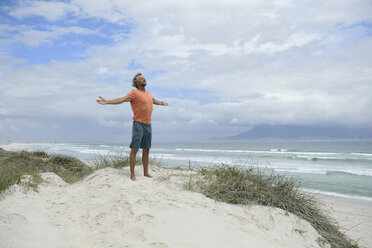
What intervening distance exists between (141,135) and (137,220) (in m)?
1.98

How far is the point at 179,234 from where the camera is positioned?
346 centimetres

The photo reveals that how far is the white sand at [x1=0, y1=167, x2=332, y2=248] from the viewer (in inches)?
133

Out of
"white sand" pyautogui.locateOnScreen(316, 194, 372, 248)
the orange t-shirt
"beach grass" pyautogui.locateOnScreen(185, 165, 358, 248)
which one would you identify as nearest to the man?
the orange t-shirt

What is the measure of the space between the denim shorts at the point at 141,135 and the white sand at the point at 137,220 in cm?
73

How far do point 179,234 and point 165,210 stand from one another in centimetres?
59

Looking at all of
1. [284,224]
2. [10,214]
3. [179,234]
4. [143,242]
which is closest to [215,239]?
[179,234]

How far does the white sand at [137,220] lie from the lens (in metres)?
3.38

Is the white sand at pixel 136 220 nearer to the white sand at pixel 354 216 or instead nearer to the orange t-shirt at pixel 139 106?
the orange t-shirt at pixel 139 106

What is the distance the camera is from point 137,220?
3748 mm

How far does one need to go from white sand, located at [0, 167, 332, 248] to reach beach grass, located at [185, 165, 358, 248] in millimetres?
208

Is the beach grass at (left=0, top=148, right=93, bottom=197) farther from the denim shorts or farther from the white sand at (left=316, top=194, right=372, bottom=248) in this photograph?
the white sand at (left=316, top=194, right=372, bottom=248)

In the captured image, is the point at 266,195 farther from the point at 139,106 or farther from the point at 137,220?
the point at 139,106

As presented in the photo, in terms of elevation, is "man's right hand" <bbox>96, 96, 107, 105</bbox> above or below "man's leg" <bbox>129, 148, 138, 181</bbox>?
above

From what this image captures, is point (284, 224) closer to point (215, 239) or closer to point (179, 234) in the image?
point (215, 239)
